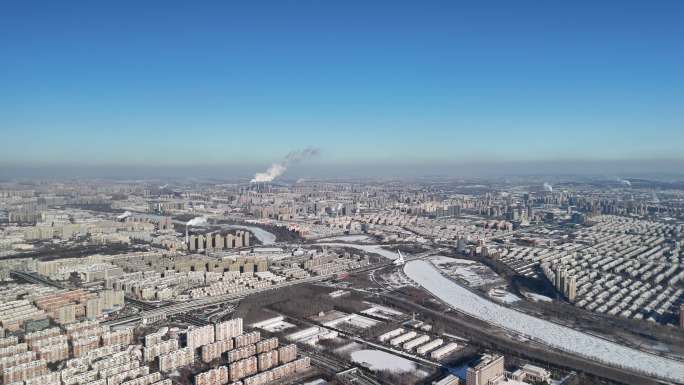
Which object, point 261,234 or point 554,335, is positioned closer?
point 554,335

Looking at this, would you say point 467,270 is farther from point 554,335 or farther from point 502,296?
point 554,335

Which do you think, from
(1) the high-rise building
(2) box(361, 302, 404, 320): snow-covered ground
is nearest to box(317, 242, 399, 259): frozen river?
(2) box(361, 302, 404, 320): snow-covered ground

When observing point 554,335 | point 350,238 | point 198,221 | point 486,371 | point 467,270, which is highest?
point 486,371

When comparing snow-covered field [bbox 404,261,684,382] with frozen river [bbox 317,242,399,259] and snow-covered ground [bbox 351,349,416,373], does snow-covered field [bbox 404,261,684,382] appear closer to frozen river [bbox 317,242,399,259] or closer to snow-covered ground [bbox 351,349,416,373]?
snow-covered ground [bbox 351,349,416,373]

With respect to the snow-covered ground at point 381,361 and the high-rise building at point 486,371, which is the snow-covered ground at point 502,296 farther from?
the high-rise building at point 486,371

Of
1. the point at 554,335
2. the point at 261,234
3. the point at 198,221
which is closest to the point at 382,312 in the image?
the point at 554,335

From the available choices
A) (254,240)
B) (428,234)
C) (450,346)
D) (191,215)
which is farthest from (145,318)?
(191,215)
